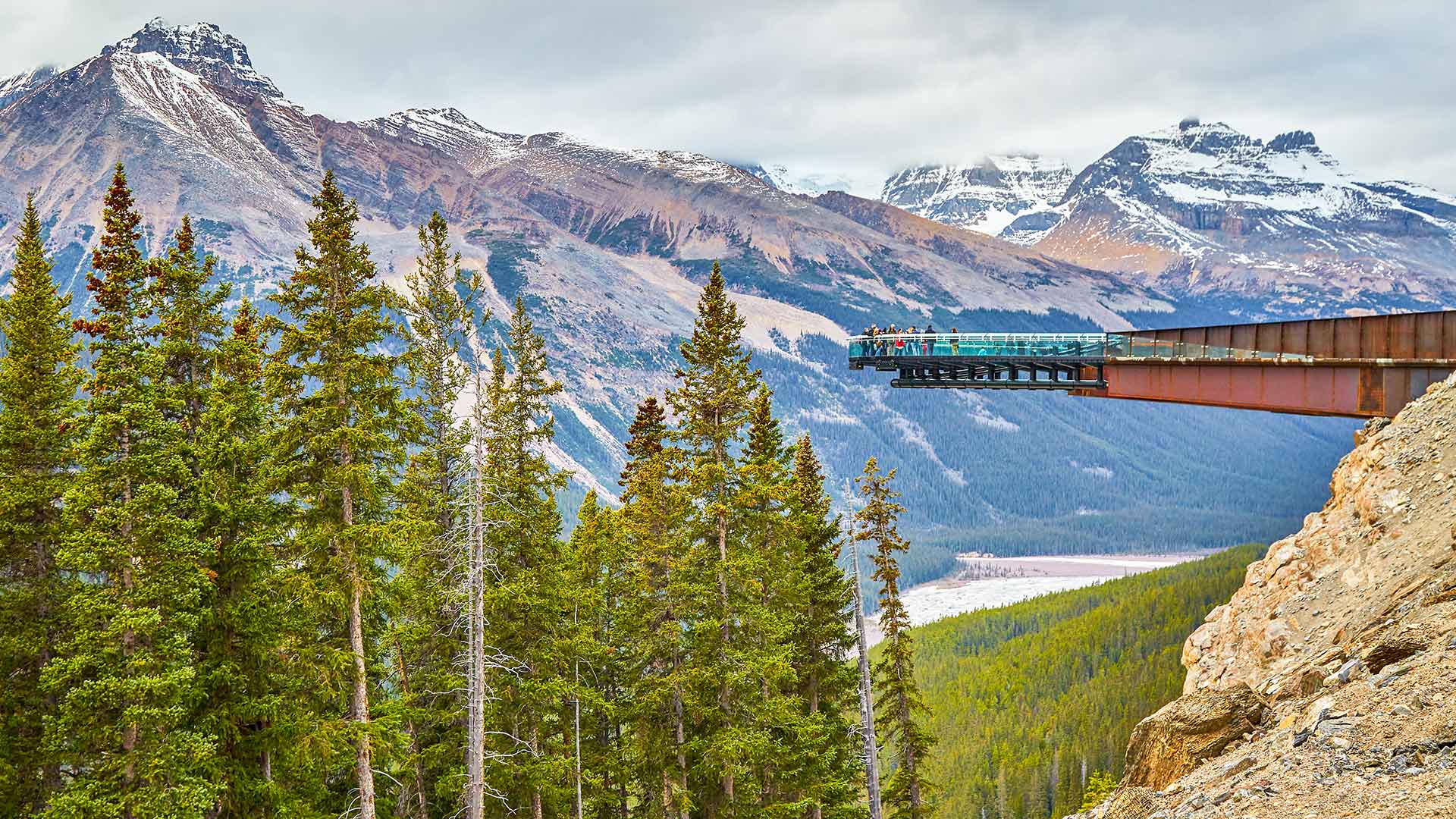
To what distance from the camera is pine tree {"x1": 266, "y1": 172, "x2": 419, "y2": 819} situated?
18266 mm

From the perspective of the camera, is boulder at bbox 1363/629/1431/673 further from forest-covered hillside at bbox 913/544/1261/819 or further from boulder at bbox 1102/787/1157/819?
forest-covered hillside at bbox 913/544/1261/819

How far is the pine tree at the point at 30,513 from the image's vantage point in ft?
61.7

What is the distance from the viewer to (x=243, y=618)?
1853cm

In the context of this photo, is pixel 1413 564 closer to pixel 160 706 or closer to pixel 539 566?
pixel 539 566

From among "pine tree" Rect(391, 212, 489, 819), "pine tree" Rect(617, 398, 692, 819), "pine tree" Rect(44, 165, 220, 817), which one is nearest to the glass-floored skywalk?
"pine tree" Rect(617, 398, 692, 819)

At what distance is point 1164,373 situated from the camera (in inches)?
1193

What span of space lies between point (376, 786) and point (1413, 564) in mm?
22430

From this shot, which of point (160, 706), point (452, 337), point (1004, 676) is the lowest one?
point (1004, 676)

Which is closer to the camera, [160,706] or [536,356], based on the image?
[160,706]

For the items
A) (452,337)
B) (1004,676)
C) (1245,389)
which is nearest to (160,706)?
(452,337)

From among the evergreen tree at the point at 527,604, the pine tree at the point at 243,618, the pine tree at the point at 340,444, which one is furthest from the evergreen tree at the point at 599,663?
the pine tree at the point at 243,618

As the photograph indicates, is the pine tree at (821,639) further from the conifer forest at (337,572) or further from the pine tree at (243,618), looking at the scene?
the pine tree at (243,618)

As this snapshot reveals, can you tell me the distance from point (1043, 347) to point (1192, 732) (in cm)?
2126

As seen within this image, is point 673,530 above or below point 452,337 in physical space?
below
